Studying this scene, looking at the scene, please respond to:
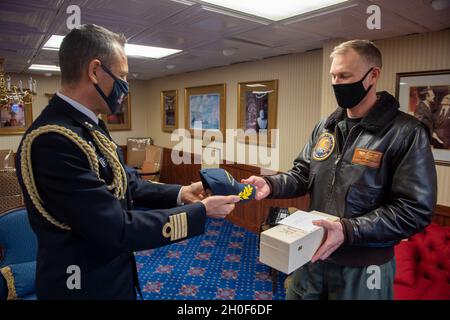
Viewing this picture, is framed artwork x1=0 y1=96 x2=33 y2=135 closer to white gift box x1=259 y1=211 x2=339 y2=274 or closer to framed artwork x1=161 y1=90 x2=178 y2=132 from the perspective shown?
framed artwork x1=161 y1=90 x2=178 y2=132

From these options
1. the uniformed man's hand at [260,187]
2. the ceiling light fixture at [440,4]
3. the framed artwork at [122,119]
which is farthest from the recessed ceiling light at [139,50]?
the framed artwork at [122,119]

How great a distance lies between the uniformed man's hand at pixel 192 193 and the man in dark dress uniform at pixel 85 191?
1.15 ft

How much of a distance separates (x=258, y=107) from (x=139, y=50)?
5.93ft

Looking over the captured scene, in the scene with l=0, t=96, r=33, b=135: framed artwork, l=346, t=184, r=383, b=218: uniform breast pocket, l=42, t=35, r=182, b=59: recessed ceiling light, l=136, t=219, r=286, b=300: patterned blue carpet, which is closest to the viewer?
l=346, t=184, r=383, b=218: uniform breast pocket

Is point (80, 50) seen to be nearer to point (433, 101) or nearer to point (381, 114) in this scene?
point (381, 114)

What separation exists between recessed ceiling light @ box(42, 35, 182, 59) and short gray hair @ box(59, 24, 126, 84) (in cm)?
234

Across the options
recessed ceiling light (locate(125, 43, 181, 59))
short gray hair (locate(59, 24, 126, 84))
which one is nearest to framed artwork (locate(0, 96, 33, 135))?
recessed ceiling light (locate(125, 43, 181, 59))

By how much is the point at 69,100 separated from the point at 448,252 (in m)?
2.89

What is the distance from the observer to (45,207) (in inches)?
44.1

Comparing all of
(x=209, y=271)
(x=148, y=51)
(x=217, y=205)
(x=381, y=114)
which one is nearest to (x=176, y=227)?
(x=217, y=205)

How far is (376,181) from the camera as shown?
1271 mm

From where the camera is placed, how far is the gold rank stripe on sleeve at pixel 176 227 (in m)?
1.22

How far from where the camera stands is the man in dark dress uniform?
1053 mm

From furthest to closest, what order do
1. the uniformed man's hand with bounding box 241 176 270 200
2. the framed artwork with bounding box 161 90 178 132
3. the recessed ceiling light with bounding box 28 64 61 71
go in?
the framed artwork with bounding box 161 90 178 132, the recessed ceiling light with bounding box 28 64 61 71, the uniformed man's hand with bounding box 241 176 270 200
